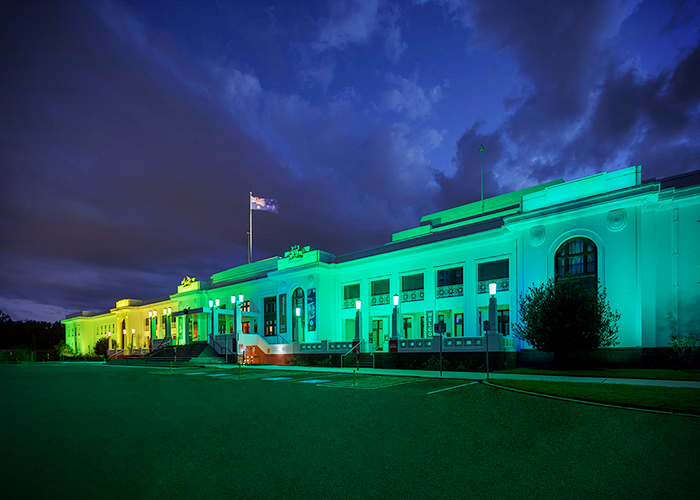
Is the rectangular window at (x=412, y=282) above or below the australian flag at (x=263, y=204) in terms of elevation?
below

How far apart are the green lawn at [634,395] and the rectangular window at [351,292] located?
27.9m

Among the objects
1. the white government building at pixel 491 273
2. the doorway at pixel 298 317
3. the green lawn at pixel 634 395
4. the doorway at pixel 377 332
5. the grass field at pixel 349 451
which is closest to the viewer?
the grass field at pixel 349 451

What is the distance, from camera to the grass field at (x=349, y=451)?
4746mm

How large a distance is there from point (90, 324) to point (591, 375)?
319ft

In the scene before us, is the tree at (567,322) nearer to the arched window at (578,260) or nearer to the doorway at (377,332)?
the arched window at (578,260)

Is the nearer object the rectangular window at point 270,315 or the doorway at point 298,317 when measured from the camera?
the doorway at point 298,317

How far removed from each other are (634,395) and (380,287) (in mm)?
29432

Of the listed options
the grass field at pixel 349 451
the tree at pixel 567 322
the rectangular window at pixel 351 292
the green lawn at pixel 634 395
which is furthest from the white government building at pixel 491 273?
the grass field at pixel 349 451

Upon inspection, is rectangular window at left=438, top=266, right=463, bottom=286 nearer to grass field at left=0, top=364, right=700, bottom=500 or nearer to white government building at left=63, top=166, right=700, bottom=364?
white government building at left=63, top=166, right=700, bottom=364

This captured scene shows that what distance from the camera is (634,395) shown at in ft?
37.2

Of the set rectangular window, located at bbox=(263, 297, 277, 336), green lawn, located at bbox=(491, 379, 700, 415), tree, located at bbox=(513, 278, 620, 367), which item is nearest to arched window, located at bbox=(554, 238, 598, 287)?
tree, located at bbox=(513, 278, 620, 367)

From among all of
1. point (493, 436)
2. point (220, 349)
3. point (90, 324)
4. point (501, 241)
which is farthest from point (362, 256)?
point (90, 324)

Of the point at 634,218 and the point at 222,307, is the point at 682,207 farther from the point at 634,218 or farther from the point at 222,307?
the point at 222,307

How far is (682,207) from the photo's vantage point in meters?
23.3
